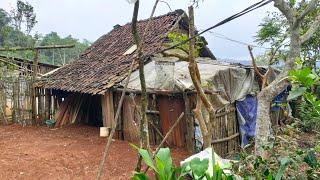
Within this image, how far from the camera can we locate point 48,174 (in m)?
7.16

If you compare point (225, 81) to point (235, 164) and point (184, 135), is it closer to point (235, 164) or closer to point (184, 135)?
point (184, 135)

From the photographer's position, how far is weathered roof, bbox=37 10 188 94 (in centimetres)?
1055

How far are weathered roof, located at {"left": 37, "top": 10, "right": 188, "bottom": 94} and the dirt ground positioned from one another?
1.52 m

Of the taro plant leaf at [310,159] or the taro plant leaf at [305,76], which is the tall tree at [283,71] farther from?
the taro plant leaf at [305,76]

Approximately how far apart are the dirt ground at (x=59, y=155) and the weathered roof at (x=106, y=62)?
4.99ft

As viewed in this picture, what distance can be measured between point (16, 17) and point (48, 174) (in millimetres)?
24450

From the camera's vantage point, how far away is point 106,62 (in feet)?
40.8

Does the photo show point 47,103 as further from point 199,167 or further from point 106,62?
point 199,167

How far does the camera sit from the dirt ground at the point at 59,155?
286 inches

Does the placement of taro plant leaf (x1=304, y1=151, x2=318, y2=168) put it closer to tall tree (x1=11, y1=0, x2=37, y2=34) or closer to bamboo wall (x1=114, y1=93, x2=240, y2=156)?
bamboo wall (x1=114, y1=93, x2=240, y2=156)

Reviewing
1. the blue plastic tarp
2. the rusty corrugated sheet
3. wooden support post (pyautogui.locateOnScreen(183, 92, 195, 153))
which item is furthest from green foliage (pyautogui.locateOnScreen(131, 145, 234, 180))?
the blue plastic tarp

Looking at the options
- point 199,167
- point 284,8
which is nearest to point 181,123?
point 284,8

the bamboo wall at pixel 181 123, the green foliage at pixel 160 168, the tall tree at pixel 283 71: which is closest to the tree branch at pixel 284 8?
the tall tree at pixel 283 71

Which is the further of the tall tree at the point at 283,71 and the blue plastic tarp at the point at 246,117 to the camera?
the blue plastic tarp at the point at 246,117
